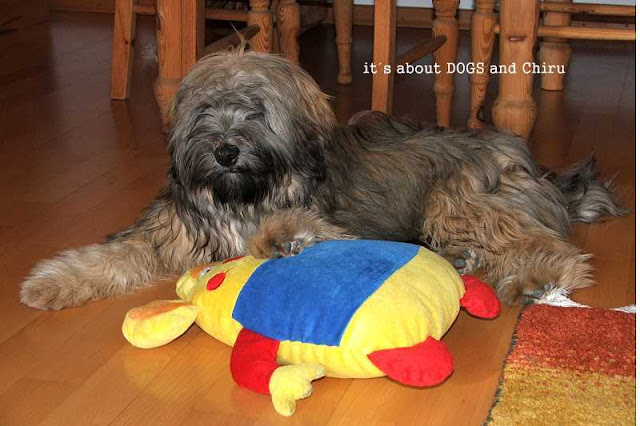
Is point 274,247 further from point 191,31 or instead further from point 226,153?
point 191,31

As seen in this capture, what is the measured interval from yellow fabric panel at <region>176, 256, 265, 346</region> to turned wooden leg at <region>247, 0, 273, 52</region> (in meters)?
1.89

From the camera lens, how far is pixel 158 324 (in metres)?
2.33

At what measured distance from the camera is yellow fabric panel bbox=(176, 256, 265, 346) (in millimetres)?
2289

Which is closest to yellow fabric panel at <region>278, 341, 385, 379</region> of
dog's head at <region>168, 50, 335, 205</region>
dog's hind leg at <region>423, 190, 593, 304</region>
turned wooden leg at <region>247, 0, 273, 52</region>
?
dog's head at <region>168, 50, 335, 205</region>

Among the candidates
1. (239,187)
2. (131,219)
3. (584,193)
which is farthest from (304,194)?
(584,193)

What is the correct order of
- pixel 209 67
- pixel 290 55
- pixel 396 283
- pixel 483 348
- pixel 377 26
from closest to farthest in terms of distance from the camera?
1. pixel 396 283
2. pixel 483 348
3. pixel 209 67
4. pixel 377 26
5. pixel 290 55

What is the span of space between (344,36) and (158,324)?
3097 mm

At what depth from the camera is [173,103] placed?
2627mm

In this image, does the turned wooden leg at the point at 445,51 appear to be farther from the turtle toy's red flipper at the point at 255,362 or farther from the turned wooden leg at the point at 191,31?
the turtle toy's red flipper at the point at 255,362

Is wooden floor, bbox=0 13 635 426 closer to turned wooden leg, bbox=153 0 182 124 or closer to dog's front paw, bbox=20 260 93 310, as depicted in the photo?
dog's front paw, bbox=20 260 93 310

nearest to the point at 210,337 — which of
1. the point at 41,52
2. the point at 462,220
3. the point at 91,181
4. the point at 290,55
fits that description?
the point at 462,220

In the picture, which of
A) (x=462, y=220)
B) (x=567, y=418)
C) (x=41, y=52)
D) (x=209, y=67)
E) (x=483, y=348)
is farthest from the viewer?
(x=41, y=52)

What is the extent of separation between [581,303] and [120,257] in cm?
123

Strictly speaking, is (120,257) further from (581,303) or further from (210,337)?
(581,303)
